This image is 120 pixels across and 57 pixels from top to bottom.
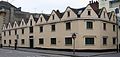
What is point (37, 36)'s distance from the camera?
177 ft

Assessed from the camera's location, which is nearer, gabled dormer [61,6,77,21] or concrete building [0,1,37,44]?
gabled dormer [61,6,77,21]

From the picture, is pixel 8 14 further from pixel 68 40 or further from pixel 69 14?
pixel 68 40

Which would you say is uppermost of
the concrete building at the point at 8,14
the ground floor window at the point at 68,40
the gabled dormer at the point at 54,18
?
the concrete building at the point at 8,14

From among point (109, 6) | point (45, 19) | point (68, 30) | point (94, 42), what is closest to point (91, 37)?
point (94, 42)

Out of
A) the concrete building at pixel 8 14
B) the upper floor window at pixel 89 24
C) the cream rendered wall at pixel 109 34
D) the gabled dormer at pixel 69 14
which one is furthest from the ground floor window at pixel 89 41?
the concrete building at pixel 8 14

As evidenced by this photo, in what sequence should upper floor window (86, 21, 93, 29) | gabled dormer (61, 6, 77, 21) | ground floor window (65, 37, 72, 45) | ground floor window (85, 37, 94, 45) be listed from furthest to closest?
ground floor window (65, 37, 72, 45), gabled dormer (61, 6, 77, 21), upper floor window (86, 21, 93, 29), ground floor window (85, 37, 94, 45)

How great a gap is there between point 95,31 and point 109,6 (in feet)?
69.4

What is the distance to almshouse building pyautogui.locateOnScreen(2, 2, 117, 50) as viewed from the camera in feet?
139

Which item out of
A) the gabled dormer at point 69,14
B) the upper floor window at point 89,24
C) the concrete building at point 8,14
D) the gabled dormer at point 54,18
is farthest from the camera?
the concrete building at point 8,14

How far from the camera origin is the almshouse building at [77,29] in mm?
42344

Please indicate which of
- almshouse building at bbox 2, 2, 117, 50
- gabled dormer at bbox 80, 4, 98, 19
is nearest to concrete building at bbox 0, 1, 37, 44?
almshouse building at bbox 2, 2, 117, 50

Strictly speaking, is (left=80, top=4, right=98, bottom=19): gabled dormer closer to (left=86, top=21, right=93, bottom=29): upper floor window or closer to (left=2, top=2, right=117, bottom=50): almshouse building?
(left=2, top=2, right=117, bottom=50): almshouse building

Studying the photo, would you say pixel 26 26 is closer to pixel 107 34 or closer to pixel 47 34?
pixel 47 34

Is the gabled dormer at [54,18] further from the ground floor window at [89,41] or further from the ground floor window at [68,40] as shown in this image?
the ground floor window at [89,41]
